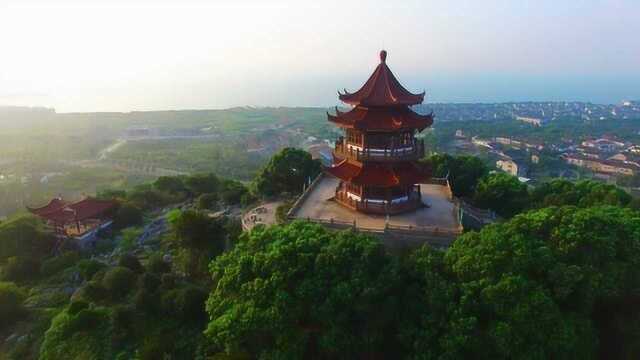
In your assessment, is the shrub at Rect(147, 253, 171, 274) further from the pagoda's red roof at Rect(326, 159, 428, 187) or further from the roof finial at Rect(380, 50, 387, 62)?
the roof finial at Rect(380, 50, 387, 62)

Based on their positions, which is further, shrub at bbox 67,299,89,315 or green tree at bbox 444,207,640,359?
shrub at bbox 67,299,89,315

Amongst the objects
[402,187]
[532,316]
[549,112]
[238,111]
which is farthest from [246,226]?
[549,112]

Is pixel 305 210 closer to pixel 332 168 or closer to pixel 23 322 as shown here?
→ pixel 332 168

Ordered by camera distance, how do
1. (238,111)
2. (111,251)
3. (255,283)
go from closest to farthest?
(255,283) < (111,251) < (238,111)

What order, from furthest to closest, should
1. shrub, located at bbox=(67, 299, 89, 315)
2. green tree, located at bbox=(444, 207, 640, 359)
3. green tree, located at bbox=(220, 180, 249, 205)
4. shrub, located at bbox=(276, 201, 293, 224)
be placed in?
green tree, located at bbox=(220, 180, 249, 205) < shrub, located at bbox=(276, 201, 293, 224) < shrub, located at bbox=(67, 299, 89, 315) < green tree, located at bbox=(444, 207, 640, 359)

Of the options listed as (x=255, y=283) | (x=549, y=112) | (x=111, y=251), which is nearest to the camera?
(x=255, y=283)

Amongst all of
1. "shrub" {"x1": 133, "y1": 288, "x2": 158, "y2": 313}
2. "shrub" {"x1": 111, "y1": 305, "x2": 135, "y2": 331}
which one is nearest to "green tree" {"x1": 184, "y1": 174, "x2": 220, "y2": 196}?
"shrub" {"x1": 133, "y1": 288, "x2": 158, "y2": 313}
